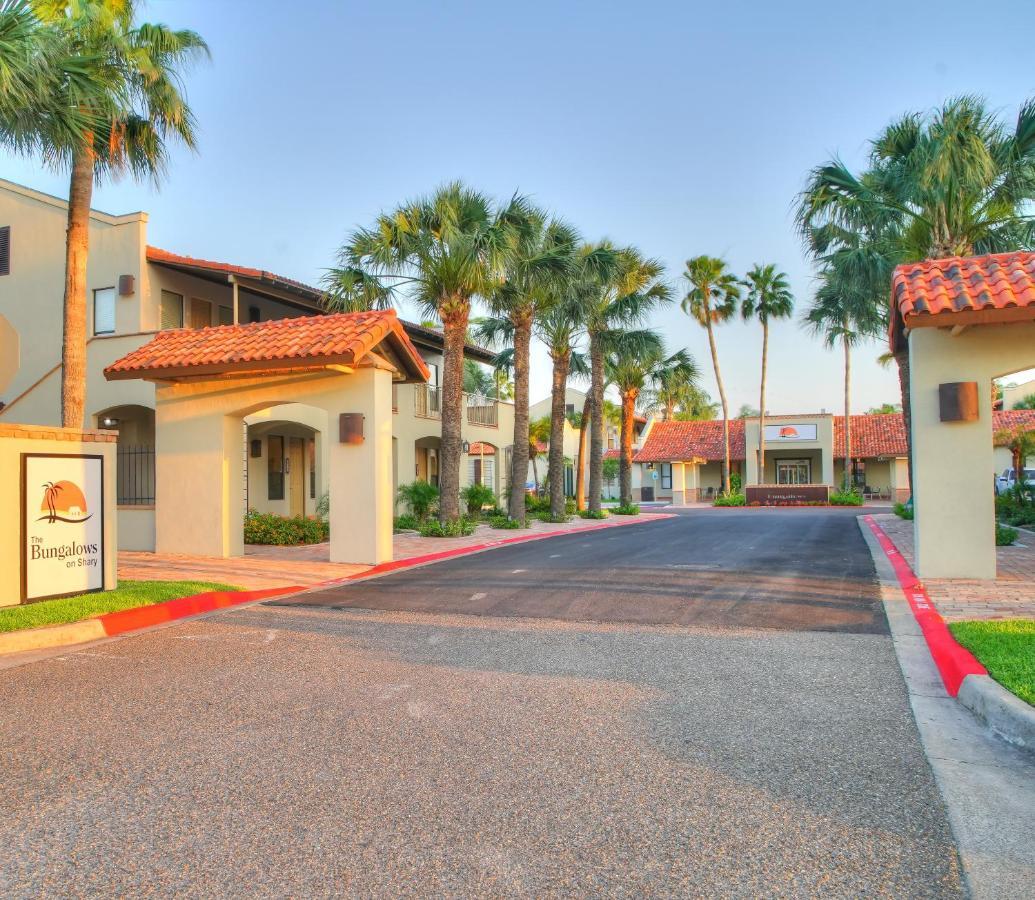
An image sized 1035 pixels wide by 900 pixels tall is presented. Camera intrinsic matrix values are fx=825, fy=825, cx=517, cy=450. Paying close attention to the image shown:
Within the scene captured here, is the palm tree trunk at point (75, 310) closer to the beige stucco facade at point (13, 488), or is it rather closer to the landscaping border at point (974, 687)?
the beige stucco facade at point (13, 488)

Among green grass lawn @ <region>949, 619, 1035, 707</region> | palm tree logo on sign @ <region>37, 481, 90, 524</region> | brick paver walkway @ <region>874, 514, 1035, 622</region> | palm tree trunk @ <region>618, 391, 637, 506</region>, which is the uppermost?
palm tree trunk @ <region>618, 391, 637, 506</region>

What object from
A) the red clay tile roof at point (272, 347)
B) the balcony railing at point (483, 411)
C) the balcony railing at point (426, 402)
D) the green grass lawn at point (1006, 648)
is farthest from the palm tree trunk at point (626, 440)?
the green grass lawn at point (1006, 648)

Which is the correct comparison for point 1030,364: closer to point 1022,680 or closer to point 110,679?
point 1022,680

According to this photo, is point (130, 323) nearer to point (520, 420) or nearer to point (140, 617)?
point (520, 420)

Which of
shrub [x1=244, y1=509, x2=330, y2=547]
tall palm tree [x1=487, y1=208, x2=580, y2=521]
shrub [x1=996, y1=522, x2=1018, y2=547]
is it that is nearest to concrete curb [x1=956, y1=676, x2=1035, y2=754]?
shrub [x1=996, y1=522, x2=1018, y2=547]

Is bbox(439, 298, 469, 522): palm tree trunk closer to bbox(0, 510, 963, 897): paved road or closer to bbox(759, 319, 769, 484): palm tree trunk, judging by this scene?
bbox(0, 510, 963, 897): paved road

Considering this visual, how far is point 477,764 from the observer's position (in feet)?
14.6

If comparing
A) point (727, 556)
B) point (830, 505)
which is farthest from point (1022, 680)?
point (830, 505)

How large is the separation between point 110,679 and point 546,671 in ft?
11.4

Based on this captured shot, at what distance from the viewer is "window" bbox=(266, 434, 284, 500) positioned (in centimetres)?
2333

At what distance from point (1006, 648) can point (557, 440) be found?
71.2 ft

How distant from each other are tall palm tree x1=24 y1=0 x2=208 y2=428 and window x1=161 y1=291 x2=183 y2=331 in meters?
6.89

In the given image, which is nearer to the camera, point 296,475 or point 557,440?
point 296,475

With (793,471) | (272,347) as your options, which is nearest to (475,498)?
(272,347)
